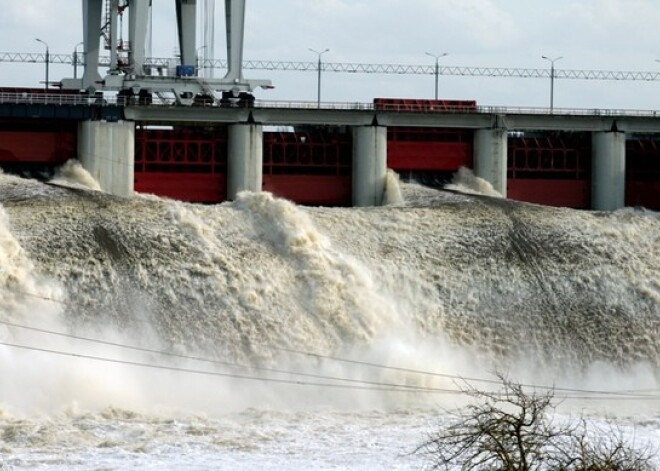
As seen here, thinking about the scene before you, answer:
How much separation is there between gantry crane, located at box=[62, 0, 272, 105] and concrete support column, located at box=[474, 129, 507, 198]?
11349mm

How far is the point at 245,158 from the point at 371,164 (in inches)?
248

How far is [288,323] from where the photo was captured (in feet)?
167

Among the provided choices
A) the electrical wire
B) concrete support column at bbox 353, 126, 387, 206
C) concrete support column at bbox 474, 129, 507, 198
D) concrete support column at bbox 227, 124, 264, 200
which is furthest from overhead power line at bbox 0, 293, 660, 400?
concrete support column at bbox 474, 129, 507, 198

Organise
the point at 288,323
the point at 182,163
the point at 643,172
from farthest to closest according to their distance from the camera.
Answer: the point at 643,172 → the point at 182,163 → the point at 288,323

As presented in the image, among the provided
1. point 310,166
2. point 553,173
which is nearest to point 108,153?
point 310,166

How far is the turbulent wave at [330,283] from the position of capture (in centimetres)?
4884

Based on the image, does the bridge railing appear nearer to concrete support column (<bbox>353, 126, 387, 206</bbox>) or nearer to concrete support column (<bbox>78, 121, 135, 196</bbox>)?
concrete support column (<bbox>78, 121, 135, 196</bbox>)

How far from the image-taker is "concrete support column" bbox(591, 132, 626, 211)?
73062 millimetres

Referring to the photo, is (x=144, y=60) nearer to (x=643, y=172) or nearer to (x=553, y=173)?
(x=553, y=173)

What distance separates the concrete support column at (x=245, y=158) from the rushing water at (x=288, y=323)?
8.99 m

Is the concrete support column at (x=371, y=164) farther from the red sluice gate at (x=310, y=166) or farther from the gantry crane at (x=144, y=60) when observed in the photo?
the gantry crane at (x=144, y=60)

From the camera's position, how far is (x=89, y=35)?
74500 mm

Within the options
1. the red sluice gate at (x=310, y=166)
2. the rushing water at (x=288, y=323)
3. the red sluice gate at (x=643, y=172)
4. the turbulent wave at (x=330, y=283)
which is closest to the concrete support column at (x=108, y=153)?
the rushing water at (x=288, y=323)

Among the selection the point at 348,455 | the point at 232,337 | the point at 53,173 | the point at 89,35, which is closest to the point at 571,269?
the point at 232,337
